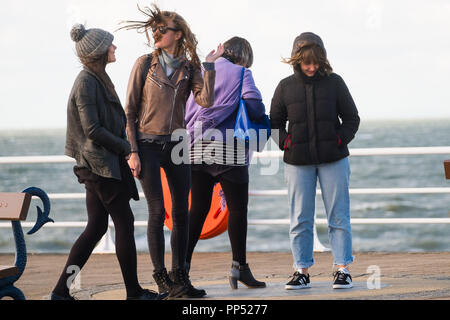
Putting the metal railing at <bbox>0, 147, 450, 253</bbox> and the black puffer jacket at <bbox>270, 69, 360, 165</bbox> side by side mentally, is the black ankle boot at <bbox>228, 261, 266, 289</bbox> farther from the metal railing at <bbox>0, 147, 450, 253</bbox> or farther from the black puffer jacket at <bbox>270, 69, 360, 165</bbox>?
the metal railing at <bbox>0, 147, 450, 253</bbox>

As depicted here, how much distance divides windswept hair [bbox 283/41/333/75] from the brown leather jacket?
580 mm

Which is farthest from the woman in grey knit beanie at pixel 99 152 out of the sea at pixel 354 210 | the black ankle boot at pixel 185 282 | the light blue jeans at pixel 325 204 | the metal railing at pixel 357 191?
the sea at pixel 354 210

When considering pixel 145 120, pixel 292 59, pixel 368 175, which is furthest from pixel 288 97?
pixel 368 175

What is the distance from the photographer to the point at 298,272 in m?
5.90

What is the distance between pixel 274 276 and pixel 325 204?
3.25 feet

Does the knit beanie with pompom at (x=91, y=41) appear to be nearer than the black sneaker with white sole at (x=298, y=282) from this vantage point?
Yes

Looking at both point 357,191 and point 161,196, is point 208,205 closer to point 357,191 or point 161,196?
point 161,196

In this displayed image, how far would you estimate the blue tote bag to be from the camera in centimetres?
581

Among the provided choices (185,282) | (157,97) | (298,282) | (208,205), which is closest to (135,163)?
(157,97)

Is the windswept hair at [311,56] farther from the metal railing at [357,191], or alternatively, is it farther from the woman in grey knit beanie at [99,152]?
the metal railing at [357,191]

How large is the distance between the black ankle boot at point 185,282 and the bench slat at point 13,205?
3.71 feet

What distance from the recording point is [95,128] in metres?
5.07

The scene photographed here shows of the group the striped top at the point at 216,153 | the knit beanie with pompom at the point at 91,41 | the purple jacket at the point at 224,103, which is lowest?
the striped top at the point at 216,153

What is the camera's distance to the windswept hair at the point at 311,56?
18.8 feet
